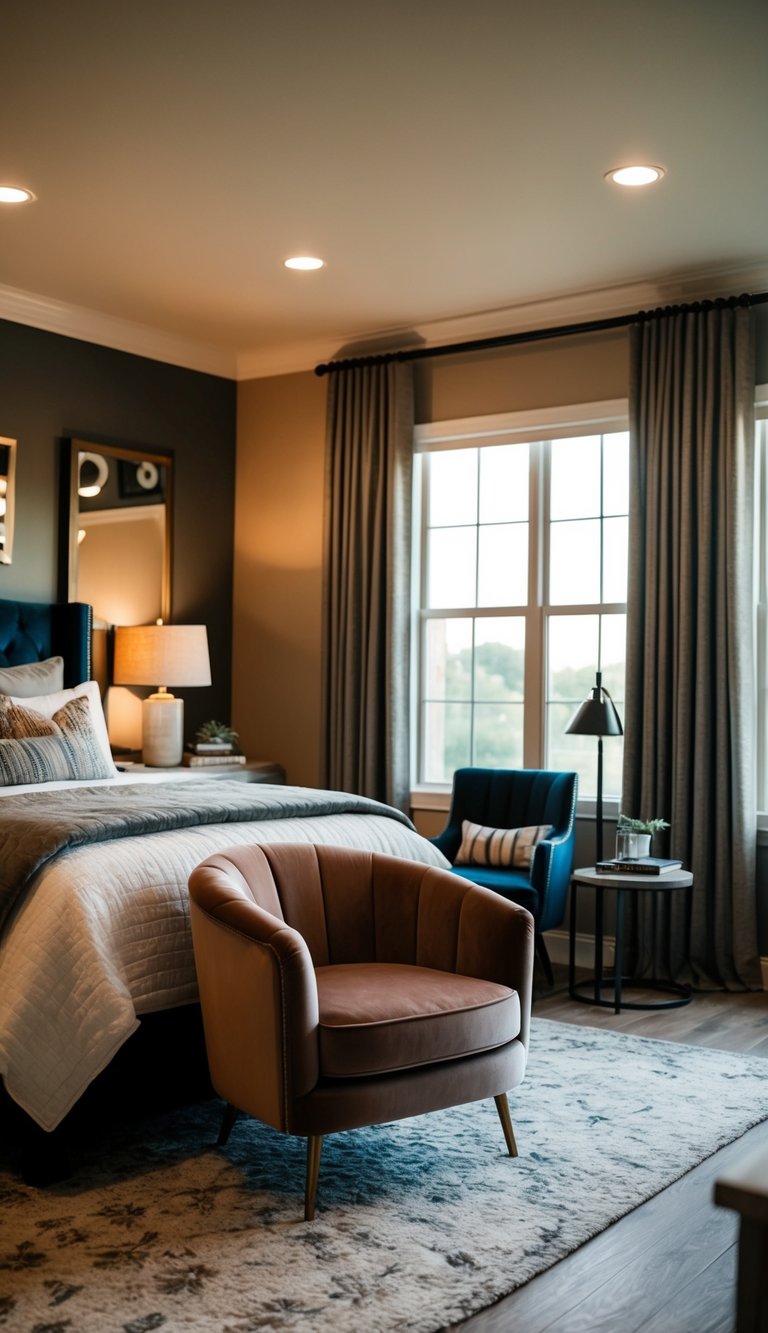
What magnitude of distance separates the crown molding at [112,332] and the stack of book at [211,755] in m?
1.95

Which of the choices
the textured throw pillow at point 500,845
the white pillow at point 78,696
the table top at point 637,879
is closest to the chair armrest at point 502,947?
the table top at point 637,879

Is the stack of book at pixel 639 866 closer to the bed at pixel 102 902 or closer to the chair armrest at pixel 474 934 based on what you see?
the bed at pixel 102 902

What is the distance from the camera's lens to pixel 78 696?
16.9ft

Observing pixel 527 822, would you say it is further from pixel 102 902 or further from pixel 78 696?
pixel 102 902

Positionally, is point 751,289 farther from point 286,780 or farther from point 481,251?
point 286,780

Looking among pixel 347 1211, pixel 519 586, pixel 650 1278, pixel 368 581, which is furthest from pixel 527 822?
pixel 650 1278

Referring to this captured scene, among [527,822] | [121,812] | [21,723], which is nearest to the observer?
[121,812]

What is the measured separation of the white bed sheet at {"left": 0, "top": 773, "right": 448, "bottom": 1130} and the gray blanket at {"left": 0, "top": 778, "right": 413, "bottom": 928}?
0.04 meters

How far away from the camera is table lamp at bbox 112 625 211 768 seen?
586 cm

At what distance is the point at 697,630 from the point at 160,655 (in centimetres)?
243

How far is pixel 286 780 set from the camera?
6.50 m

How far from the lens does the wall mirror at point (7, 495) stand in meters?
5.55

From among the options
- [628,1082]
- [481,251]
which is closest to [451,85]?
[481,251]

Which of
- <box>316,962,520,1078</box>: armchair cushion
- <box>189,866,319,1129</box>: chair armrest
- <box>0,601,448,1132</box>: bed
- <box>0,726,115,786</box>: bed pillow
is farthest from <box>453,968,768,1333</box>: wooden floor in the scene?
<box>0,726,115,786</box>: bed pillow
